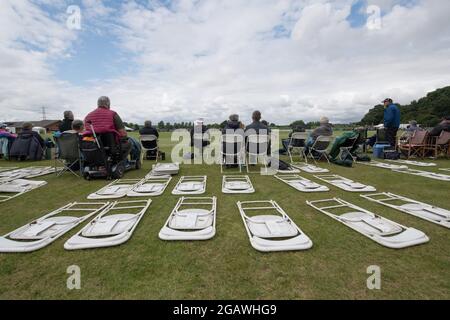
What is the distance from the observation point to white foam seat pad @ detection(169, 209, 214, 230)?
2799 mm

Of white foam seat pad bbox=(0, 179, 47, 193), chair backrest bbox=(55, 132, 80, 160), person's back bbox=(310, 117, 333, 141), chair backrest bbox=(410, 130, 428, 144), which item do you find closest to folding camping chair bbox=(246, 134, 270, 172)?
person's back bbox=(310, 117, 333, 141)

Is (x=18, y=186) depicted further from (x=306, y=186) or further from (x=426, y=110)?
(x=426, y=110)

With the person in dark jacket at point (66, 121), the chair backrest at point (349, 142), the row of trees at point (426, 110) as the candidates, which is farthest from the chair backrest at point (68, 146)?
the row of trees at point (426, 110)

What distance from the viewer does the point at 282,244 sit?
2.34 meters

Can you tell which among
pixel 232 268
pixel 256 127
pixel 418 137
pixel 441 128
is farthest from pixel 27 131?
pixel 441 128

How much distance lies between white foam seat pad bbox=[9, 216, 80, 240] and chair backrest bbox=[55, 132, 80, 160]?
3193 mm

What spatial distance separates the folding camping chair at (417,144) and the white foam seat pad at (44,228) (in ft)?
38.6

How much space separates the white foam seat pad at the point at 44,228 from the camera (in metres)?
2.57

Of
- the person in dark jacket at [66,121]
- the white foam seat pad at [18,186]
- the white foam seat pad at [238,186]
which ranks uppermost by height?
the person in dark jacket at [66,121]

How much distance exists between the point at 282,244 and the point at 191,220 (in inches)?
48.6

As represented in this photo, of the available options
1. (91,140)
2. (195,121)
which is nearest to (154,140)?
(195,121)

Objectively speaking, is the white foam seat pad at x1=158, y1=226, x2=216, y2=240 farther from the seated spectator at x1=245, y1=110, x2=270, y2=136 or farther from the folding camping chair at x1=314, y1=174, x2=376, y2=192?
the seated spectator at x1=245, y1=110, x2=270, y2=136

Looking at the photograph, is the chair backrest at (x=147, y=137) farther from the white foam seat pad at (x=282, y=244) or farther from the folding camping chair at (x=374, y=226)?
the white foam seat pad at (x=282, y=244)

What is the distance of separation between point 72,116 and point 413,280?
30.1 ft
